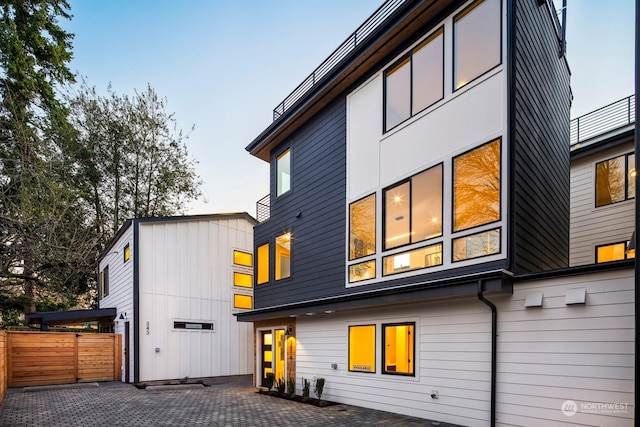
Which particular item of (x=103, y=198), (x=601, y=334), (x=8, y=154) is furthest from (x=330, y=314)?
(x=103, y=198)

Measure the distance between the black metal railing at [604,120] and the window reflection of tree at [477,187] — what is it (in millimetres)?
6824

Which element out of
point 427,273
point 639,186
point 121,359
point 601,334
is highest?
point 639,186

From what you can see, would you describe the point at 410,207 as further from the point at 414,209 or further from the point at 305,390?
the point at 305,390

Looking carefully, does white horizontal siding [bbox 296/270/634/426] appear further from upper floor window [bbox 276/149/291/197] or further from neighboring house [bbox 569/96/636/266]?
neighboring house [bbox 569/96/636/266]

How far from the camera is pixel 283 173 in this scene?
40.7 feet

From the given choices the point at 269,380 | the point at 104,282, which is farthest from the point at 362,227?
the point at 104,282

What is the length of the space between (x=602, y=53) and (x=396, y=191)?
35.1ft

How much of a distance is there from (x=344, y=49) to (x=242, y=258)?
359 inches

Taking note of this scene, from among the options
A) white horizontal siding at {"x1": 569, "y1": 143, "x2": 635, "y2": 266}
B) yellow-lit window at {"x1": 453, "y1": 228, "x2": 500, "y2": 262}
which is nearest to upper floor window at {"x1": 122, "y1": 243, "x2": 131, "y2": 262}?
yellow-lit window at {"x1": 453, "y1": 228, "x2": 500, "y2": 262}

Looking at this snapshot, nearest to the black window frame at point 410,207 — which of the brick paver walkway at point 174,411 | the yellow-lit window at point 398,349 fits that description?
the yellow-lit window at point 398,349

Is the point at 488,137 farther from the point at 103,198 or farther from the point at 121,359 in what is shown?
the point at 103,198

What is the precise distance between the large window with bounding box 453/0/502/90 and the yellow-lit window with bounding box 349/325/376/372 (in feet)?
16.8

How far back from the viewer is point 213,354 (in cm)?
1430

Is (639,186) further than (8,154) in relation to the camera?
No
